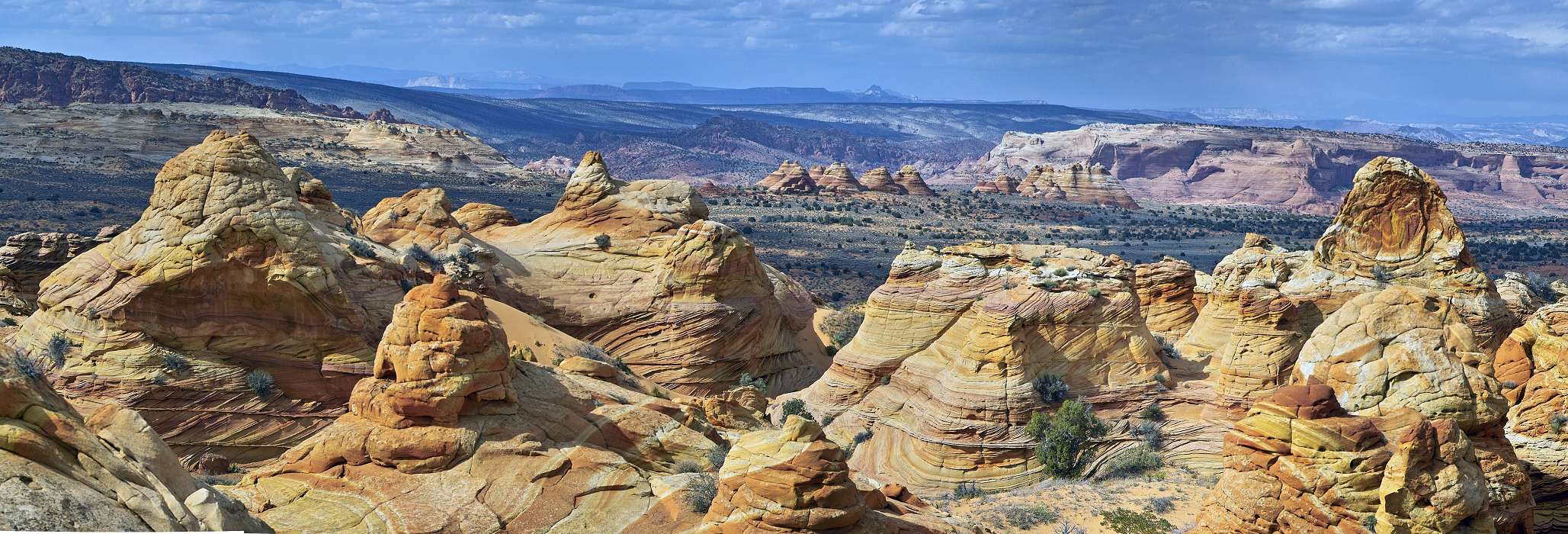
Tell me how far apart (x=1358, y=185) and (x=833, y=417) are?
713 inches

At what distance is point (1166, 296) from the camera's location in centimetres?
3712

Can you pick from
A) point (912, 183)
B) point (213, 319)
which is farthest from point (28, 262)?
point (912, 183)

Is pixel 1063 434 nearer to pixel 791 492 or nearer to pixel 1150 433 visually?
pixel 1150 433

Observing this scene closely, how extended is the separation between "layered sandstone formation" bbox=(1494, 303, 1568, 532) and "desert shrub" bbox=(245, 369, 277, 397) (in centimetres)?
2414

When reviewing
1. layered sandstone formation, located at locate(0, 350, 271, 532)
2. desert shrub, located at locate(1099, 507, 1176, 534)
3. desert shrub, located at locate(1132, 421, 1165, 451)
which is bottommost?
desert shrub, located at locate(1132, 421, 1165, 451)

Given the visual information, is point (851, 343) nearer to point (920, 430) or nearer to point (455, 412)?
point (920, 430)

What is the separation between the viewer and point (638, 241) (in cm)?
4019

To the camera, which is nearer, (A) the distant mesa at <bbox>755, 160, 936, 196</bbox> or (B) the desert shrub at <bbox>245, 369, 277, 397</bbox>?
(B) the desert shrub at <bbox>245, 369, 277, 397</bbox>

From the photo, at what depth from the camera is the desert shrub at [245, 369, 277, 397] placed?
948 inches

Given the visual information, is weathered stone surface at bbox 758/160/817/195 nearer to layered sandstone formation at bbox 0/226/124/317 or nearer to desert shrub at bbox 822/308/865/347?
desert shrub at bbox 822/308/865/347

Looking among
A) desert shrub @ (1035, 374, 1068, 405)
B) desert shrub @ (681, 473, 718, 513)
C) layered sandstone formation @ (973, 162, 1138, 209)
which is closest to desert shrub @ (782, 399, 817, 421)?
desert shrub @ (1035, 374, 1068, 405)

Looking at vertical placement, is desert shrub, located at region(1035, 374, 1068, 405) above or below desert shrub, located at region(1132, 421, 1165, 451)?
above

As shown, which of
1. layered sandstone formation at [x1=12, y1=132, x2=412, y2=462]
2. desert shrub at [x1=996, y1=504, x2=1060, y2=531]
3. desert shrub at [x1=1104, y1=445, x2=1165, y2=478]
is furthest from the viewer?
desert shrub at [x1=1104, y1=445, x2=1165, y2=478]

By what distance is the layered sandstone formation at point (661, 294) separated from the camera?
37.0m
